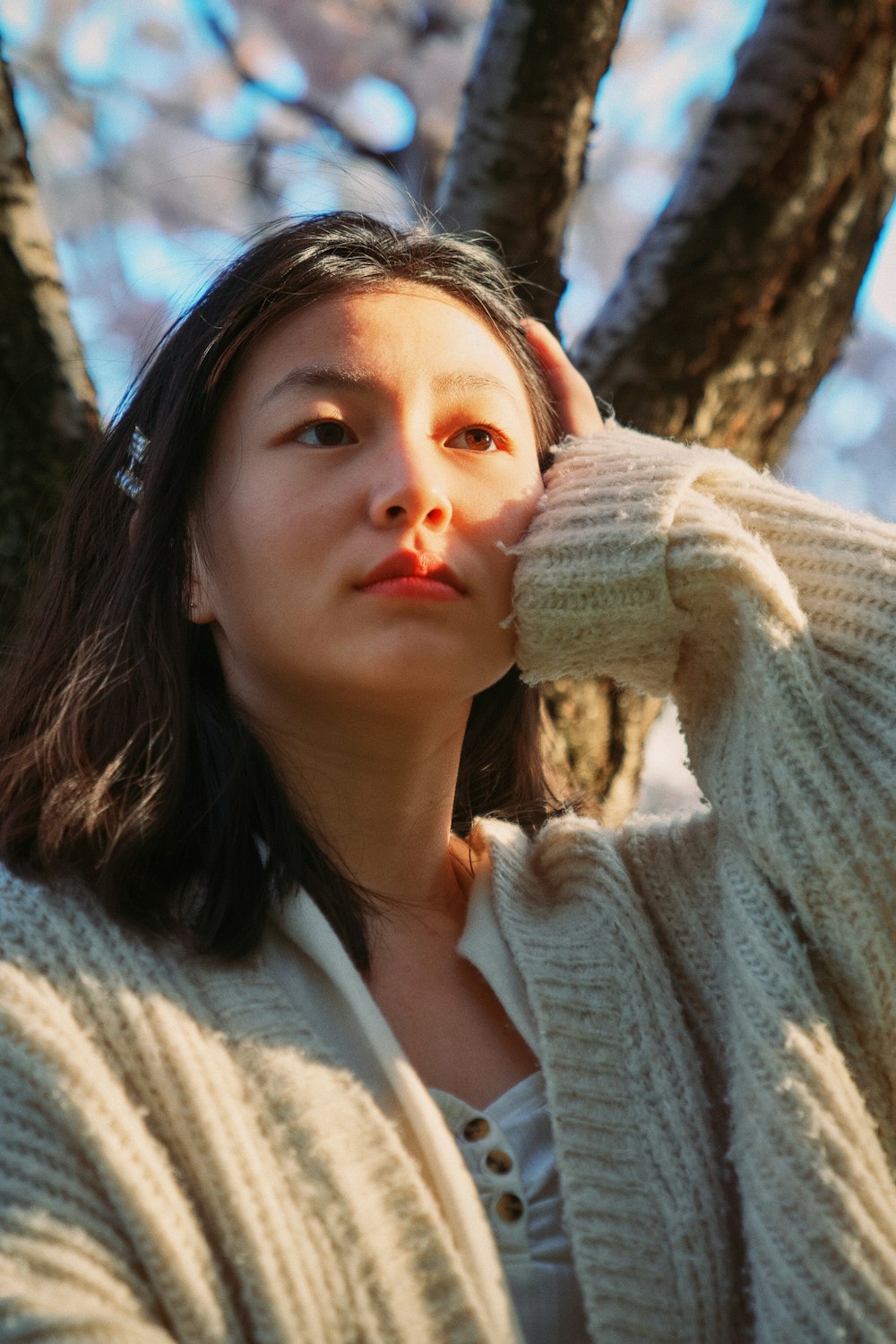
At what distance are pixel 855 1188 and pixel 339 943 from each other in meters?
0.57

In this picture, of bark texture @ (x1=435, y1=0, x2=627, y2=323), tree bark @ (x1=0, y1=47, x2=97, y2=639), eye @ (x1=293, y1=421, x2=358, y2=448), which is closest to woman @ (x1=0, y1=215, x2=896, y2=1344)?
eye @ (x1=293, y1=421, x2=358, y2=448)

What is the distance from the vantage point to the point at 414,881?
5.46 feet

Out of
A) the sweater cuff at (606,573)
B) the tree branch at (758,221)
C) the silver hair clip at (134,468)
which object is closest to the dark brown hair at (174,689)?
the silver hair clip at (134,468)

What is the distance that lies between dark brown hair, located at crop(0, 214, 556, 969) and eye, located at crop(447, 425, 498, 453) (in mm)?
179

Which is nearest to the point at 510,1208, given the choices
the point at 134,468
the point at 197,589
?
the point at 197,589

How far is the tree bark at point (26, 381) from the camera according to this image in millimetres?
1856

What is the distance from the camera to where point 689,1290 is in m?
1.31

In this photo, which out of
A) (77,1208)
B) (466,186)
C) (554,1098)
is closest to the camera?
(77,1208)

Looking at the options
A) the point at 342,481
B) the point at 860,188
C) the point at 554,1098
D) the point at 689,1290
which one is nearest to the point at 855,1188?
the point at 689,1290

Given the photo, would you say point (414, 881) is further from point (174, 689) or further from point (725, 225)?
point (725, 225)

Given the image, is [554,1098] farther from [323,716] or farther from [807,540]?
[807,540]

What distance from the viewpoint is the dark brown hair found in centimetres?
136

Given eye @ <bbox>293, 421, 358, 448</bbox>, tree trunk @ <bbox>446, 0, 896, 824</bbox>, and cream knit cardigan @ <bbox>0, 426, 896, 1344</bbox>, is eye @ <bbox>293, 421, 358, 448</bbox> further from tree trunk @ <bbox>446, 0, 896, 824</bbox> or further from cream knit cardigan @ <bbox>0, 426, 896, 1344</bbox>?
tree trunk @ <bbox>446, 0, 896, 824</bbox>

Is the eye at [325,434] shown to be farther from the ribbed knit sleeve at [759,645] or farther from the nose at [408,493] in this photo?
the ribbed knit sleeve at [759,645]
